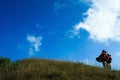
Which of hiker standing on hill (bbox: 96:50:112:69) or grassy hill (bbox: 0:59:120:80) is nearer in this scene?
grassy hill (bbox: 0:59:120:80)

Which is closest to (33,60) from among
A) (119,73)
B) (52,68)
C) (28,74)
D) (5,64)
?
(5,64)

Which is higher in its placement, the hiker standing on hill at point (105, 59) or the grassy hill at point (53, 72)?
the hiker standing on hill at point (105, 59)

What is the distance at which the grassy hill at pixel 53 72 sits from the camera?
21.5 metres

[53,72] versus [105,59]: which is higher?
[105,59]

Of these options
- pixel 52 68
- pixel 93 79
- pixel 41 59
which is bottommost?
pixel 93 79

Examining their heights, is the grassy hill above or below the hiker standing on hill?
below

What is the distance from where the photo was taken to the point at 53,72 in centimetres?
2267

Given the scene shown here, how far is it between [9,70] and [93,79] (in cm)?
685

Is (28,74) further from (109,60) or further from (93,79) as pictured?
(109,60)

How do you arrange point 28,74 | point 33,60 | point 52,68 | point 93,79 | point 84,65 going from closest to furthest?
1. point 93,79
2. point 28,74
3. point 52,68
4. point 84,65
5. point 33,60

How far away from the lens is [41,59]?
29266mm

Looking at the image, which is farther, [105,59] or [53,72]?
[105,59]

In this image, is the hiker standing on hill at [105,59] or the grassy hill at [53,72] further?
the hiker standing on hill at [105,59]

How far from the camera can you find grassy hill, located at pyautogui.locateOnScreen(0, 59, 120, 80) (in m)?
21.5
